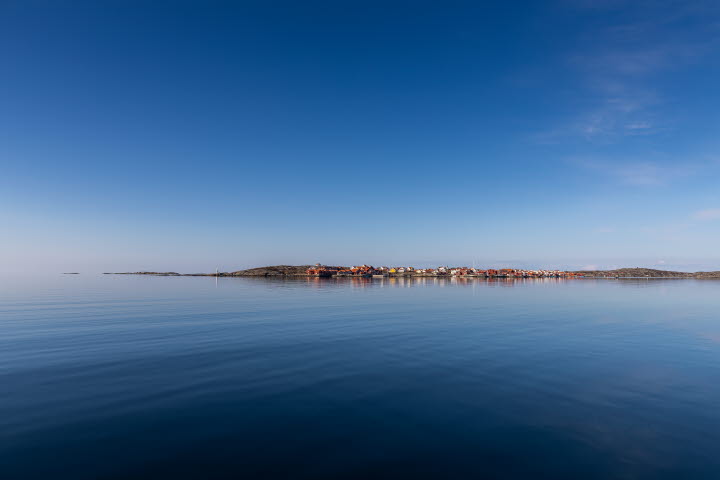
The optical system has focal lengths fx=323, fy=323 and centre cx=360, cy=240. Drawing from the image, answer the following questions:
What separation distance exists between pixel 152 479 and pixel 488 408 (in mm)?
10307

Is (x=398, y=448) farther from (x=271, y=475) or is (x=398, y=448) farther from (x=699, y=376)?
(x=699, y=376)

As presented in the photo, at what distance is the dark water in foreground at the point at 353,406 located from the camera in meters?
8.23

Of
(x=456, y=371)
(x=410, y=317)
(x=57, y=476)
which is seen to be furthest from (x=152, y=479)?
→ (x=410, y=317)

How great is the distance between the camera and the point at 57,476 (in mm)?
7500

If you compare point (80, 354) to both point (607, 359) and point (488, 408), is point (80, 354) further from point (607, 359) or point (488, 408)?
point (607, 359)

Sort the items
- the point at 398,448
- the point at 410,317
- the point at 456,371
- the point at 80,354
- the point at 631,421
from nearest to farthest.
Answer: the point at 398,448 → the point at 631,421 → the point at 456,371 → the point at 80,354 → the point at 410,317

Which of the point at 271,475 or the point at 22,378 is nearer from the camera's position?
the point at 271,475

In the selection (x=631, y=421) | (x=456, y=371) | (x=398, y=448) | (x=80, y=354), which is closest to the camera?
(x=398, y=448)

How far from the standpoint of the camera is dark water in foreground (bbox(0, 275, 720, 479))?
27.0ft

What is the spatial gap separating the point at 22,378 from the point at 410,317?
28.7m

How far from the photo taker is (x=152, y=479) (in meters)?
7.41

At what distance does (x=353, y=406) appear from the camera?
38.0 ft

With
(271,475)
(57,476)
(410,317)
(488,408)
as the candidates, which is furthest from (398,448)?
(410,317)

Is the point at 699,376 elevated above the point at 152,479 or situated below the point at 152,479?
below
